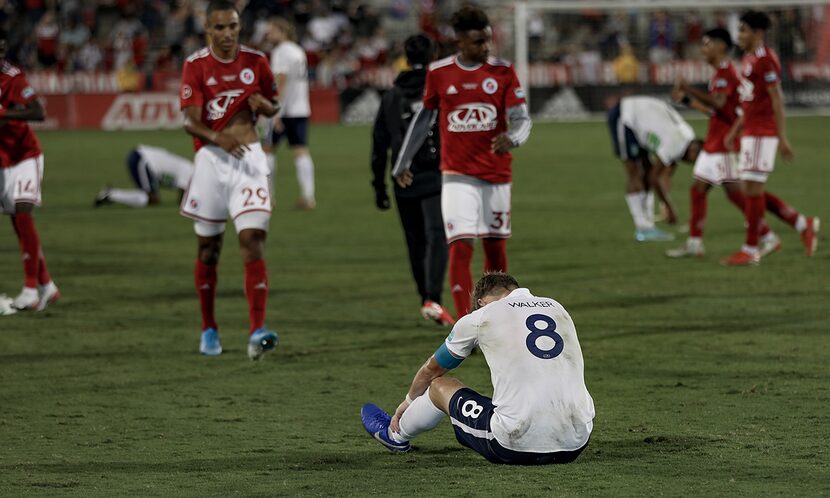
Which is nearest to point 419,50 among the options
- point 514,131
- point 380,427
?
point 514,131

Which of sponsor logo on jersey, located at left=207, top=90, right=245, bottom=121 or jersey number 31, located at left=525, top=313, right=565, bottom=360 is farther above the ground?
sponsor logo on jersey, located at left=207, top=90, right=245, bottom=121

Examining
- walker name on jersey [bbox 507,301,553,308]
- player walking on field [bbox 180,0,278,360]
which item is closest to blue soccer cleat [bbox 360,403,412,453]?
walker name on jersey [bbox 507,301,553,308]

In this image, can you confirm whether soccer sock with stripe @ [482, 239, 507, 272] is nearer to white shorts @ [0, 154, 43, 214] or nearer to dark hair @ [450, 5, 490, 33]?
dark hair @ [450, 5, 490, 33]

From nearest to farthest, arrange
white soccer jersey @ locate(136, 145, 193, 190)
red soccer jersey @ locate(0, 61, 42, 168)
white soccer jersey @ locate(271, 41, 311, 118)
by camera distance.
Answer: red soccer jersey @ locate(0, 61, 42, 168), white soccer jersey @ locate(271, 41, 311, 118), white soccer jersey @ locate(136, 145, 193, 190)

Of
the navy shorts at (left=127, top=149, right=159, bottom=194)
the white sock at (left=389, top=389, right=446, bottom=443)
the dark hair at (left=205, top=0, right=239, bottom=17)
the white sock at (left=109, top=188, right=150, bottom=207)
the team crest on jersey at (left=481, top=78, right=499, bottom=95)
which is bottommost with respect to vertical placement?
the white sock at (left=109, top=188, right=150, bottom=207)

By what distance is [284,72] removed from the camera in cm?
1811

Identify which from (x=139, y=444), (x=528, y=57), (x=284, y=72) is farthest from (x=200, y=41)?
(x=139, y=444)

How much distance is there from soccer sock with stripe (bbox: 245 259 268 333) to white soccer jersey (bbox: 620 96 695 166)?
7.10 m

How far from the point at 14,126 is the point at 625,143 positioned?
6.85 m

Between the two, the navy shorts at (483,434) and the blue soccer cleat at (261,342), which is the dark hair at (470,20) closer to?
the blue soccer cleat at (261,342)

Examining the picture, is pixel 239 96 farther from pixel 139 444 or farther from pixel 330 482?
pixel 330 482

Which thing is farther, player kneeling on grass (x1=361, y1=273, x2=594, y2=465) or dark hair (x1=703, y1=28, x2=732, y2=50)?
dark hair (x1=703, y1=28, x2=732, y2=50)

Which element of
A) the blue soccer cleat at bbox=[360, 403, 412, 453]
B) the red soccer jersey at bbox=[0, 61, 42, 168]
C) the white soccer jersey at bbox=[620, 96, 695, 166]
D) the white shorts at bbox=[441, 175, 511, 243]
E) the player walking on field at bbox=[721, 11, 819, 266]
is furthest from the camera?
the white soccer jersey at bbox=[620, 96, 695, 166]

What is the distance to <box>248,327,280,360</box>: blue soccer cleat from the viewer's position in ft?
28.8
